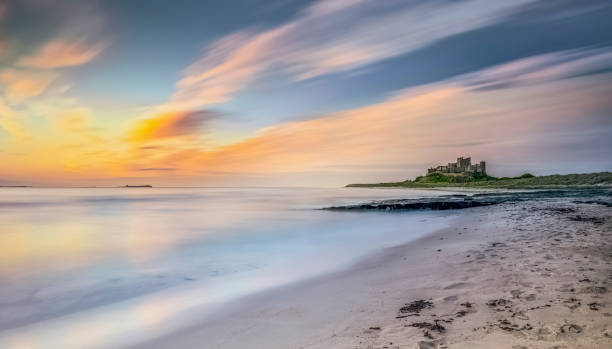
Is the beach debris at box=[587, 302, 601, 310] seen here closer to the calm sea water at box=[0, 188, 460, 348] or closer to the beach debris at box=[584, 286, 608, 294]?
the beach debris at box=[584, 286, 608, 294]

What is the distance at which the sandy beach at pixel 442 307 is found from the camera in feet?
10.9

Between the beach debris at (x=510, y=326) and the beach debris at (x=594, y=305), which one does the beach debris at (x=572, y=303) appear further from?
the beach debris at (x=510, y=326)

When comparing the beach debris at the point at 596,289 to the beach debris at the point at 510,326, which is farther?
the beach debris at the point at 596,289

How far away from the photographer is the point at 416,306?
14.4 feet

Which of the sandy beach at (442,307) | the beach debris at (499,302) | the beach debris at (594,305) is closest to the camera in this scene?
the sandy beach at (442,307)

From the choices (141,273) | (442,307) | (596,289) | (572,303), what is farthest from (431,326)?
(141,273)

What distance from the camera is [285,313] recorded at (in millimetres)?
4719

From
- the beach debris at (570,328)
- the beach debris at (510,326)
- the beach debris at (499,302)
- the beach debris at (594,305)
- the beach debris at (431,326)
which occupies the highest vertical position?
the beach debris at (594,305)

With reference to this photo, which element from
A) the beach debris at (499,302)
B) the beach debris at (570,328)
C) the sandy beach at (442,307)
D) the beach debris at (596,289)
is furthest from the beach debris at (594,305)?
the beach debris at (499,302)

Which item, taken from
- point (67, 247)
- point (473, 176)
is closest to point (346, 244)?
point (67, 247)

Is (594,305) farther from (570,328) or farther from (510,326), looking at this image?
(510,326)

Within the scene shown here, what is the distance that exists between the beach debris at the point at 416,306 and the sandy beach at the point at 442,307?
12 millimetres

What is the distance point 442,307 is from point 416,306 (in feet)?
1.01

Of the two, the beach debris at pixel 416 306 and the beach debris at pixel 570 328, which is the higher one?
the beach debris at pixel 570 328
